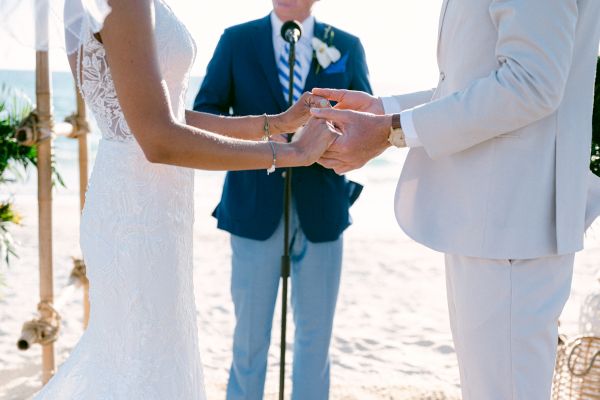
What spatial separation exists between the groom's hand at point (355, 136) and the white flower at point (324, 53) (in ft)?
3.25

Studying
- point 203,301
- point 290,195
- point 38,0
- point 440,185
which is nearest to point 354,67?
point 290,195

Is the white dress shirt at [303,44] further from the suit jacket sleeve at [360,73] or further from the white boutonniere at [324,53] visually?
the suit jacket sleeve at [360,73]

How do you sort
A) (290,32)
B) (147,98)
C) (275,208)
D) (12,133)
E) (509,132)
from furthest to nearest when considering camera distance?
(12,133)
(275,208)
(290,32)
(509,132)
(147,98)

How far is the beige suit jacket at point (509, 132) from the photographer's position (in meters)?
2.29

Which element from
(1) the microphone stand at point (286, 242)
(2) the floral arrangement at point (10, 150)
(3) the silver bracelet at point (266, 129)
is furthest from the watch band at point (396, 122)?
(2) the floral arrangement at point (10, 150)

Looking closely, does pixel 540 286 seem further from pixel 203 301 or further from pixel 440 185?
pixel 203 301

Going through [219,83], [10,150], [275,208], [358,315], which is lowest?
[358,315]

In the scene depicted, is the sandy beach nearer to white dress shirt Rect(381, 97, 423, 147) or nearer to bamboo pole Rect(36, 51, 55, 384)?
bamboo pole Rect(36, 51, 55, 384)

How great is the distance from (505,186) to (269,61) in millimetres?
1588

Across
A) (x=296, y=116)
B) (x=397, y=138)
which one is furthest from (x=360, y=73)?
(x=397, y=138)

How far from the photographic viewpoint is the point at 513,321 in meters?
2.41

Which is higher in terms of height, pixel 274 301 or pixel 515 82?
pixel 515 82

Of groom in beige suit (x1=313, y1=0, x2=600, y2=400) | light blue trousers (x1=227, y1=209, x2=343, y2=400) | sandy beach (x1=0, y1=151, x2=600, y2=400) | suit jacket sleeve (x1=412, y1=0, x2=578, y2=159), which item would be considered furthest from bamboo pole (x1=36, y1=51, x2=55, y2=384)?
suit jacket sleeve (x1=412, y1=0, x2=578, y2=159)

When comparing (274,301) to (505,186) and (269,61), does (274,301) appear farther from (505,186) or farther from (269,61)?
(505,186)
